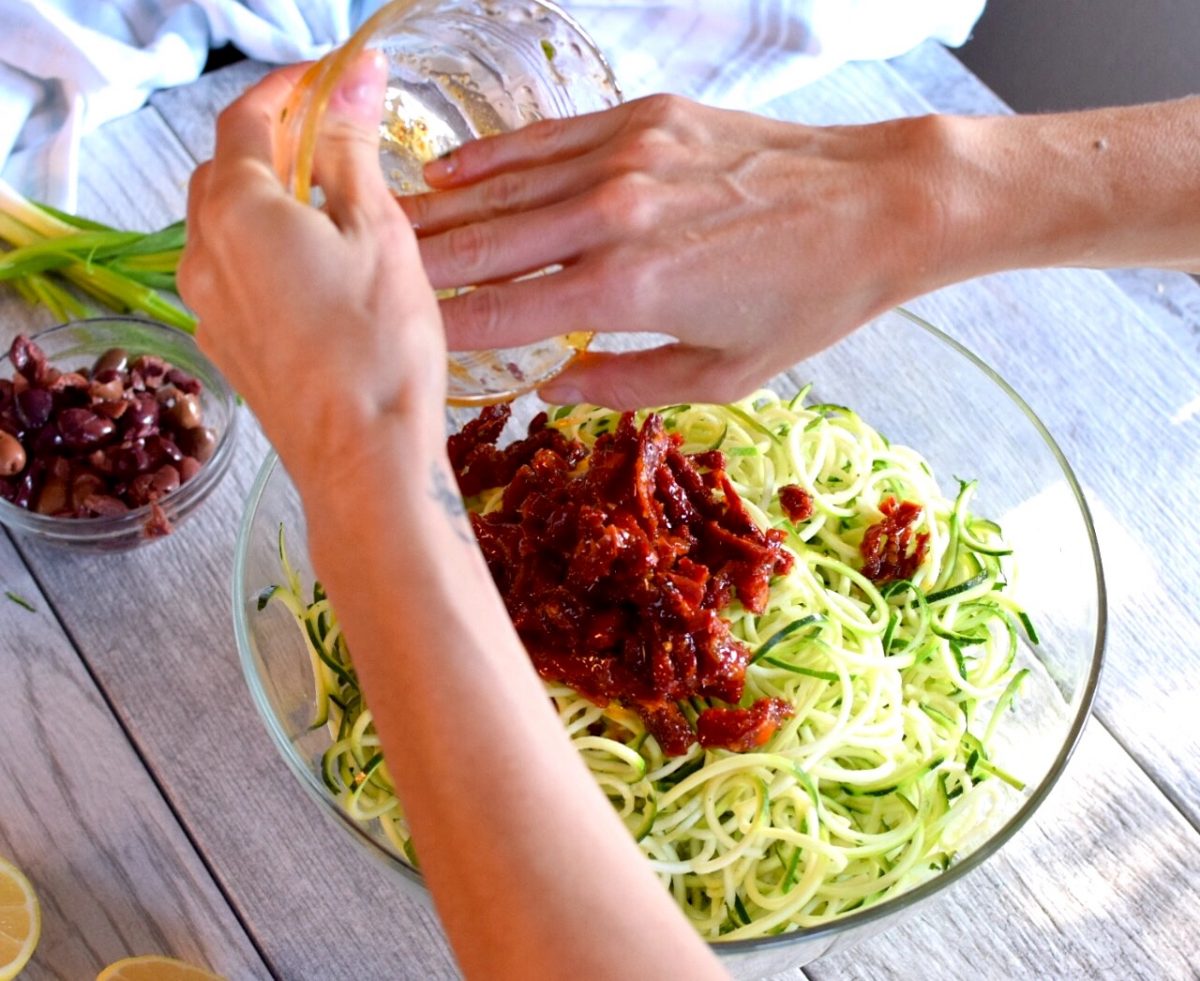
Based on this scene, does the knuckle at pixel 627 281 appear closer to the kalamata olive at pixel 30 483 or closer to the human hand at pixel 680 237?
the human hand at pixel 680 237

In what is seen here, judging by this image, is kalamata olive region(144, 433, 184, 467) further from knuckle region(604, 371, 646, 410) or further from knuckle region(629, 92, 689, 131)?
knuckle region(629, 92, 689, 131)

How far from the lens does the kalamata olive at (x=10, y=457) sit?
187 centimetres

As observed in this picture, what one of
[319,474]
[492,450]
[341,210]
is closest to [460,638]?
[319,474]

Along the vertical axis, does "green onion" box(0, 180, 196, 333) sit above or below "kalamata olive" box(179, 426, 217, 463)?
above

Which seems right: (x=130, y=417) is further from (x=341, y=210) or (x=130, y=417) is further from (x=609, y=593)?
(x=341, y=210)

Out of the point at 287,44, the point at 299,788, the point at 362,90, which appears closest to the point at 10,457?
the point at 299,788

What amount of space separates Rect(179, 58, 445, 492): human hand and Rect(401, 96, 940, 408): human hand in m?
0.25

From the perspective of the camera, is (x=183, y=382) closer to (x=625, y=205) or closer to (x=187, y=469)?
(x=187, y=469)

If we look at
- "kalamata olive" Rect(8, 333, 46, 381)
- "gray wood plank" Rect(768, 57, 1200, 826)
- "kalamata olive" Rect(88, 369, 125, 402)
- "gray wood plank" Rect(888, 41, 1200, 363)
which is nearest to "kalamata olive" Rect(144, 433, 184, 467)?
"kalamata olive" Rect(88, 369, 125, 402)

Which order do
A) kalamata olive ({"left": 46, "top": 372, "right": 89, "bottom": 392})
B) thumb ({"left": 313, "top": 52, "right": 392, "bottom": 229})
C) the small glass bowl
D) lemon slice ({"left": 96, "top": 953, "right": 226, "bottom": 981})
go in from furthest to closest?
kalamata olive ({"left": 46, "top": 372, "right": 89, "bottom": 392})
the small glass bowl
lemon slice ({"left": 96, "top": 953, "right": 226, "bottom": 981})
thumb ({"left": 313, "top": 52, "right": 392, "bottom": 229})

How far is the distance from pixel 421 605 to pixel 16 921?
38.0 inches

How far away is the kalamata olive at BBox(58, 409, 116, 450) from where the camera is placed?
1.91 meters

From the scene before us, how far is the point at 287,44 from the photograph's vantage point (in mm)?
2592

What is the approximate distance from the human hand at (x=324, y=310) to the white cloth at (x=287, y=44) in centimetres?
149
